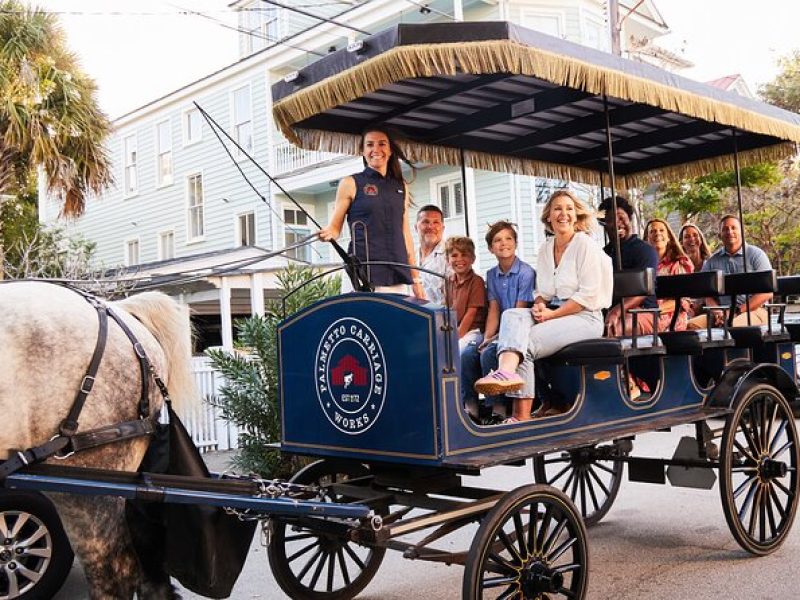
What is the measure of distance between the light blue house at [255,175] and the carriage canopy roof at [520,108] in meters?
6.50

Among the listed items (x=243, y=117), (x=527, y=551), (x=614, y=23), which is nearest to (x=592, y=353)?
(x=527, y=551)

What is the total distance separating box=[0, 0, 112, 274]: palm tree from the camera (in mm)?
11062

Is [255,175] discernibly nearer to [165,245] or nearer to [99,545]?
[165,245]

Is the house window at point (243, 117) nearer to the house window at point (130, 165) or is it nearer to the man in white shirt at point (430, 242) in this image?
the house window at point (130, 165)

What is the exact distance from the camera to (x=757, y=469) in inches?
212

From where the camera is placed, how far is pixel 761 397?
219 inches

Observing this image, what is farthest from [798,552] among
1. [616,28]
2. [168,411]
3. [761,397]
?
[616,28]

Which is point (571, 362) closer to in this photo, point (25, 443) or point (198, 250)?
point (25, 443)

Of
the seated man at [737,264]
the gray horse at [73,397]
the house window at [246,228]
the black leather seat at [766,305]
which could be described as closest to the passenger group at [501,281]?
the black leather seat at [766,305]

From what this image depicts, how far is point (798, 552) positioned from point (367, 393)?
3.35 meters

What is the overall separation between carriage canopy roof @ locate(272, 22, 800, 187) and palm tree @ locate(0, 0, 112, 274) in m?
7.25

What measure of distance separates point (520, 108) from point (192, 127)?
16.8m

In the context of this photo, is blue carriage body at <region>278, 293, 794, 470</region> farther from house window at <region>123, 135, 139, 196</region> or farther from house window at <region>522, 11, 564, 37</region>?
house window at <region>123, 135, 139, 196</region>

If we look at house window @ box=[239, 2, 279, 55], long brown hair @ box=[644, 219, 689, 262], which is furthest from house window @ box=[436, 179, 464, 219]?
long brown hair @ box=[644, 219, 689, 262]
